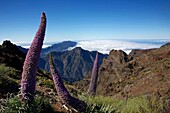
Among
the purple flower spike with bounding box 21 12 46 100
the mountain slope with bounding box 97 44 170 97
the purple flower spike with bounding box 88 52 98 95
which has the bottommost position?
the mountain slope with bounding box 97 44 170 97

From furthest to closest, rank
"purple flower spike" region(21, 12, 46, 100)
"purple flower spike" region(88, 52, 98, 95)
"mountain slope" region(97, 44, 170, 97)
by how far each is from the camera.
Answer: "mountain slope" region(97, 44, 170, 97), "purple flower spike" region(88, 52, 98, 95), "purple flower spike" region(21, 12, 46, 100)

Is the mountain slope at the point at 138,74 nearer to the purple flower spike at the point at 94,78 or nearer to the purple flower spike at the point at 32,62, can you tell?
the purple flower spike at the point at 94,78

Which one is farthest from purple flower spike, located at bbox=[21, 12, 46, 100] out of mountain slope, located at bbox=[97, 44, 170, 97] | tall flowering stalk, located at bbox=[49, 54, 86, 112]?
mountain slope, located at bbox=[97, 44, 170, 97]

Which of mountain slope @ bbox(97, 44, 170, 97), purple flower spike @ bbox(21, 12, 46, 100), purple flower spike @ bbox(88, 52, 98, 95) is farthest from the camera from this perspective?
mountain slope @ bbox(97, 44, 170, 97)

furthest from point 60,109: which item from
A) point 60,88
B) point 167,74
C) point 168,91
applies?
point 167,74

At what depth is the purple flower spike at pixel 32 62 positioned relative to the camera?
193 inches

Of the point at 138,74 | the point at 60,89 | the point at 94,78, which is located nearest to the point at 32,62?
the point at 60,89

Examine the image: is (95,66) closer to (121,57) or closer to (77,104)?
(77,104)

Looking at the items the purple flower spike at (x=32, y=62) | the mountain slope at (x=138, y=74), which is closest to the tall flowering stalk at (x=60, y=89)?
the purple flower spike at (x=32, y=62)

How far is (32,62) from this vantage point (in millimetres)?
4941

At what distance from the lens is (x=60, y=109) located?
836cm

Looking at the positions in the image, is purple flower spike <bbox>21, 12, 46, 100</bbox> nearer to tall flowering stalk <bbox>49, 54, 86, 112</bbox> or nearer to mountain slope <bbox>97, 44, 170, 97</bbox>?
tall flowering stalk <bbox>49, 54, 86, 112</bbox>

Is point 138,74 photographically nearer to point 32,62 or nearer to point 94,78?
point 94,78

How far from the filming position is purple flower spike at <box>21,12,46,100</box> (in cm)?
489
